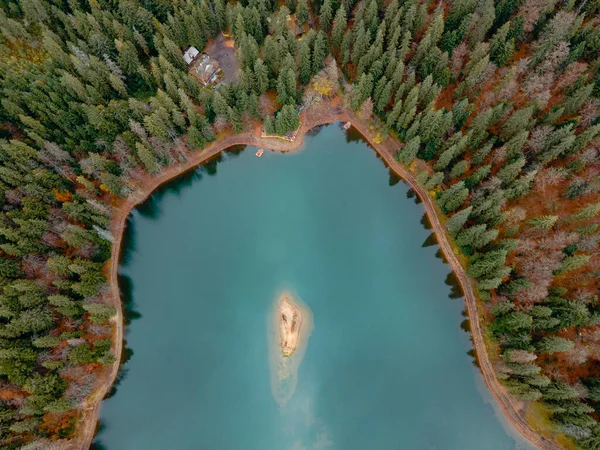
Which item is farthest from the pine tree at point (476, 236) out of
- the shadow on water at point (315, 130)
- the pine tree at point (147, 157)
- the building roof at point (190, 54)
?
the building roof at point (190, 54)

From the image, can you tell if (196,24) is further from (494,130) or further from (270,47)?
(494,130)

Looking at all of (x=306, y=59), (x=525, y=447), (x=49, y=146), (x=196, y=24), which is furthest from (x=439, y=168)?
(x=49, y=146)

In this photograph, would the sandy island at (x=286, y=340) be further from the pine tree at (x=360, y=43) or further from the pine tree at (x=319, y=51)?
the pine tree at (x=360, y=43)

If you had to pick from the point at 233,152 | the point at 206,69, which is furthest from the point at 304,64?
the point at 233,152

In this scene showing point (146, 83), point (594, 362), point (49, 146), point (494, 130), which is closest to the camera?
point (594, 362)

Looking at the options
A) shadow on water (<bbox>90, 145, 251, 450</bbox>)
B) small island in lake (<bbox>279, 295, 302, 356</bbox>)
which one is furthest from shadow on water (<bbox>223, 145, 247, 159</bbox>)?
small island in lake (<bbox>279, 295, 302, 356</bbox>)

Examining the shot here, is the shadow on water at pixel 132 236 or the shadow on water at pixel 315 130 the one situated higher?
the shadow on water at pixel 315 130
